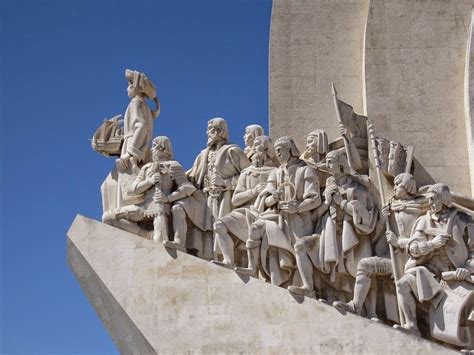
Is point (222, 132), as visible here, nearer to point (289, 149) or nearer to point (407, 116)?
point (289, 149)

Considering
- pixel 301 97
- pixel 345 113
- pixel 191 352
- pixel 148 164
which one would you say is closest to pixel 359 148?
pixel 345 113

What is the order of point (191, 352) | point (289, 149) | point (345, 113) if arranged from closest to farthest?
point (191, 352), point (289, 149), point (345, 113)

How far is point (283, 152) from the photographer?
1007 cm

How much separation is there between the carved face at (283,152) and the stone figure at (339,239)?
57cm

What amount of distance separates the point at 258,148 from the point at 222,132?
2.02 feet

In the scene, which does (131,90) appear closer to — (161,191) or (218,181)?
(161,191)

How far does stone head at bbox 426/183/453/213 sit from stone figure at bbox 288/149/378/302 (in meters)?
0.66

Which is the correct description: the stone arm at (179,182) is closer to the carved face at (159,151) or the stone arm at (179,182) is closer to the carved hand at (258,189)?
the carved face at (159,151)

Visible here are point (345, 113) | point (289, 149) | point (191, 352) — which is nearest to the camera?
point (191, 352)

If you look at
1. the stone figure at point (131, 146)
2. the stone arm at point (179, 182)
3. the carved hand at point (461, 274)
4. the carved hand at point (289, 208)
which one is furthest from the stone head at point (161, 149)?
the carved hand at point (461, 274)

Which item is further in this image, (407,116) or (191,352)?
(407,116)

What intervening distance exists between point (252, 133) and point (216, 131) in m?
0.43

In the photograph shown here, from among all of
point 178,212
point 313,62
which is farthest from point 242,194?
point 313,62

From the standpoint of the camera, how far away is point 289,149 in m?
10.1
